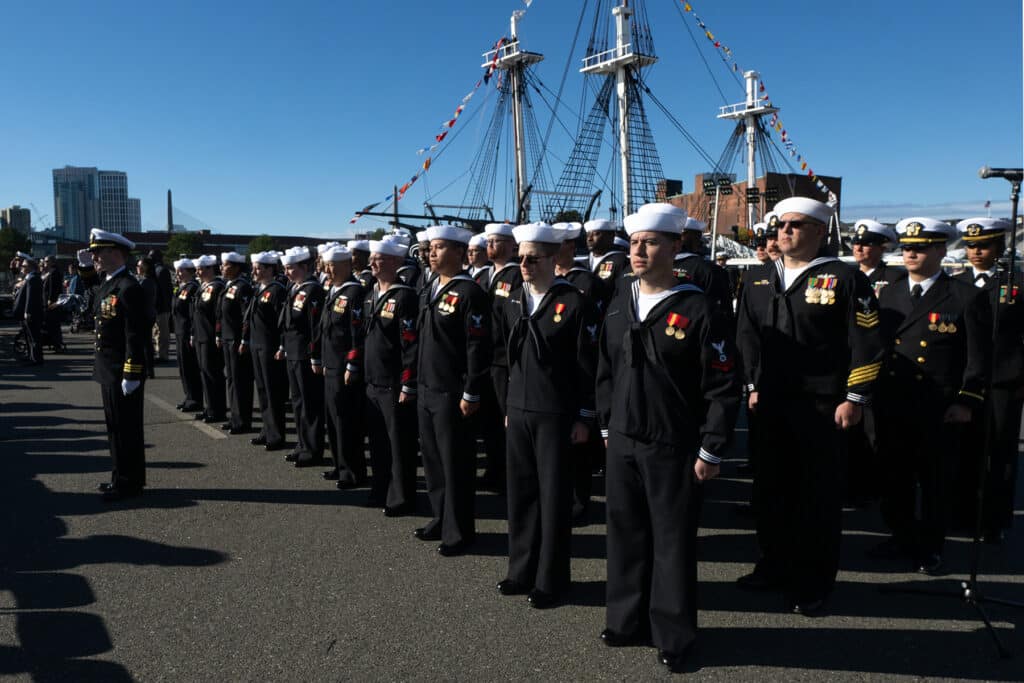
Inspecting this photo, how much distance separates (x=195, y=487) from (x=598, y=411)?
13.7 ft

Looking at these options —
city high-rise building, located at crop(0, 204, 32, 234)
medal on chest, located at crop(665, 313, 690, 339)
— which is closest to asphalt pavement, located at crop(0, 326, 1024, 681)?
medal on chest, located at crop(665, 313, 690, 339)

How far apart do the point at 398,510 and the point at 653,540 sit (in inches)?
104

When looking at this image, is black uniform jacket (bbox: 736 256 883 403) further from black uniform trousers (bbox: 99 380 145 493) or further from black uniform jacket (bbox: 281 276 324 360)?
black uniform trousers (bbox: 99 380 145 493)

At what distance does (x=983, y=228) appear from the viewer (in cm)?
532

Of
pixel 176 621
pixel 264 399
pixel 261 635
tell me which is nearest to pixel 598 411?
pixel 261 635

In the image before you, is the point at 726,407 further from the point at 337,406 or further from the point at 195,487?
the point at 195,487

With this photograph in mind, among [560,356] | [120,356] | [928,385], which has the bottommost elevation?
[928,385]

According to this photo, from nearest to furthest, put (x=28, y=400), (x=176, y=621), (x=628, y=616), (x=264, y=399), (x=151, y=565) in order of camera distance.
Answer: (x=628, y=616), (x=176, y=621), (x=151, y=565), (x=264, y=399), (x=28, y=400)

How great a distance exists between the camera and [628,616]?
12.1ft

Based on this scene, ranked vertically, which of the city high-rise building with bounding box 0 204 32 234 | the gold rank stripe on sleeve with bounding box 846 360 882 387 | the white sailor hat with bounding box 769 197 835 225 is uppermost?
the city high-rise building with bounding box 0 204 32 234

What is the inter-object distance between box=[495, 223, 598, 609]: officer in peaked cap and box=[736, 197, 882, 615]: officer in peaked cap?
3.39ft

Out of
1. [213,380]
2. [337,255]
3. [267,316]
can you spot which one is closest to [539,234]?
[337,255]

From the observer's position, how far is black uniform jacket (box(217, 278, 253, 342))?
8.63m

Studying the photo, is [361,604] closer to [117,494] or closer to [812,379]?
[812,379]
